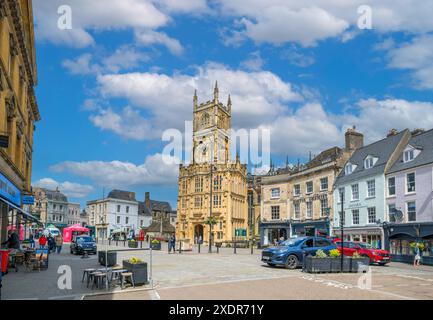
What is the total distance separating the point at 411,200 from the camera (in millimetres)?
31203

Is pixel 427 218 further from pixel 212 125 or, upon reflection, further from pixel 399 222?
pixel 212 125

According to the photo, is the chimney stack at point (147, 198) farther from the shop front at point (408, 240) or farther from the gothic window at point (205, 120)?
the shop front at point (408, 240)

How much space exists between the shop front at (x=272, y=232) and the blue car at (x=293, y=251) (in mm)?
25691

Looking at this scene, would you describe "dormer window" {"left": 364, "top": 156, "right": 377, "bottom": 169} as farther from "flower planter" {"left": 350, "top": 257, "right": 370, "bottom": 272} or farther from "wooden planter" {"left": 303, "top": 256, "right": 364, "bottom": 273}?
"wooden planter" {"left": 303, "top": 256, "right": 364, "bottom": 273}

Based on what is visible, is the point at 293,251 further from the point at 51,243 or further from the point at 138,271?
the point at 51,243

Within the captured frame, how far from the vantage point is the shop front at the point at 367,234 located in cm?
3426

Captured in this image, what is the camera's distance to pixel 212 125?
75.6m

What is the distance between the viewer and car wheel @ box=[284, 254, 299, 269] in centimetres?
2139

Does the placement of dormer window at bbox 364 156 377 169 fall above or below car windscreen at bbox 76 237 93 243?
above

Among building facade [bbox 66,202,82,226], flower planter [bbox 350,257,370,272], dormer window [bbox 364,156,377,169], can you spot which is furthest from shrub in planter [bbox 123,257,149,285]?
building facade [bbox 66,202,82,226]


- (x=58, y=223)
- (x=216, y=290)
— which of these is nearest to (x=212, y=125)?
(x=58, y=223)

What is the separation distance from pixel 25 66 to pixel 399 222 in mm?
29022

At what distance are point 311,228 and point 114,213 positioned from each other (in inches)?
2353

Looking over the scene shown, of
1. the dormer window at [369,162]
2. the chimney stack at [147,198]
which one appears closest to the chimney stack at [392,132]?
the dormer window at [369,162]
